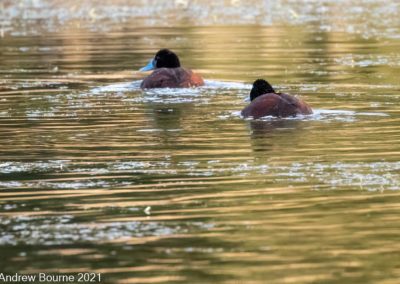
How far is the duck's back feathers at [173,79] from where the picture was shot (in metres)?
20.7

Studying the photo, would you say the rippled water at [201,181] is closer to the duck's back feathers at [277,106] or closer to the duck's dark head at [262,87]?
the duck's back feathers at [277,106]

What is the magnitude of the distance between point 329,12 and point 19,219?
32487 mm

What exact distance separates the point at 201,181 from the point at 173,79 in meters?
10.0

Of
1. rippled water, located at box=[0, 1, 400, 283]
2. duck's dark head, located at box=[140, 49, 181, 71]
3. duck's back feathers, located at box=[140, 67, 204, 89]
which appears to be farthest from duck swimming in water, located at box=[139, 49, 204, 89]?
duck's dark head, located at box=[140, 49, 181, 71]

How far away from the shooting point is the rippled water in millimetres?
8180

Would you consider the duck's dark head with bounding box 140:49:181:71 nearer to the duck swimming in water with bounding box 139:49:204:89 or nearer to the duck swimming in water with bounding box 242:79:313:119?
the duck swimming in water with bounding box 139:49:204:89

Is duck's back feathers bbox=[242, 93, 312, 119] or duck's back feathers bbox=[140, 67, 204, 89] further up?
duck's back feathers bbox=[242, 93, 312, 119]

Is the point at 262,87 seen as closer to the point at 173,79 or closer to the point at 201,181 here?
the point at 173,79

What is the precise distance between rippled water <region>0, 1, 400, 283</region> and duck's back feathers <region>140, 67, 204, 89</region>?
1.00 feet

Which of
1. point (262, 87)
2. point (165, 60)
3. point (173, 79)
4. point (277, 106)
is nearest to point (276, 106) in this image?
point (277, 106)

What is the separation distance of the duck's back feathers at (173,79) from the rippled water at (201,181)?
1.00 feet

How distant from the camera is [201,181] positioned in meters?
11.0

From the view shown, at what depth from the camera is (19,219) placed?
375 inches

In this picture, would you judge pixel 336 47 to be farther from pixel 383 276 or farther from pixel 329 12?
pixel 383 276
